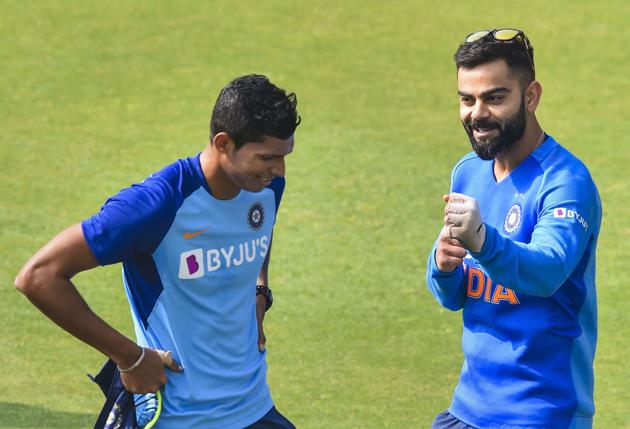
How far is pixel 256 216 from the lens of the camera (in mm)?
5582

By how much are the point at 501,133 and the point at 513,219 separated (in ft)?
1.18

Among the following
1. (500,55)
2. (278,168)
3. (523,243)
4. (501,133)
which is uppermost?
(500,55)

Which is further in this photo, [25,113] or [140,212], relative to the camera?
[25,113]

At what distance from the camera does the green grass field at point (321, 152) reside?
9555 millimetres

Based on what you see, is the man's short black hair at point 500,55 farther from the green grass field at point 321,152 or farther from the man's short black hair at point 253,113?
the green grass field at point 321,152

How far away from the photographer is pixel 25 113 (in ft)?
45.7

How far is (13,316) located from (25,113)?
4173 millimetres

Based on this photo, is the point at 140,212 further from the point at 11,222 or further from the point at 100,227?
the point at 11,222

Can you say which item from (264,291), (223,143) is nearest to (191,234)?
(223,143)

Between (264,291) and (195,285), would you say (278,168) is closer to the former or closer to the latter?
(195,285)

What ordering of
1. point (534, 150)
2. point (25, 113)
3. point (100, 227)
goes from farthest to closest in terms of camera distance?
point (25, 113) < point (534, 150) < point (100, 227)

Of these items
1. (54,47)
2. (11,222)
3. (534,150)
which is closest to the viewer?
(534,150)

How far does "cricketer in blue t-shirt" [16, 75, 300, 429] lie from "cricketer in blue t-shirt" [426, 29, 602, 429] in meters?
0.83

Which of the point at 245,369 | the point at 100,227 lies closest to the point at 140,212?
the point at 100,227
